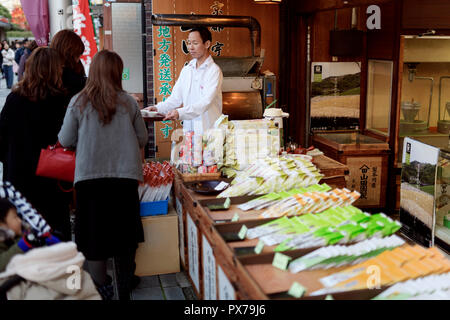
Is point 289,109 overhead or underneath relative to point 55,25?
underneath

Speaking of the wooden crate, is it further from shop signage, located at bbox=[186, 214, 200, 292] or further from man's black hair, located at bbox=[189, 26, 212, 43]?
shop signage, located at bbox=[186, 214, 200, 292]

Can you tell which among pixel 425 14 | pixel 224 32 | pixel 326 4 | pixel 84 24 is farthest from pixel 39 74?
pixel 425 14

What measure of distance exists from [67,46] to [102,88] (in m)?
1.29

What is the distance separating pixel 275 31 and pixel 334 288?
614 centimetres

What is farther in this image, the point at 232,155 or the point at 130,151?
the point at 232,155

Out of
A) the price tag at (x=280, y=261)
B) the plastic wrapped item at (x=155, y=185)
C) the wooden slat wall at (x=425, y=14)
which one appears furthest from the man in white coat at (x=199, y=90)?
the wooden slat wall at (x=425, y=14)

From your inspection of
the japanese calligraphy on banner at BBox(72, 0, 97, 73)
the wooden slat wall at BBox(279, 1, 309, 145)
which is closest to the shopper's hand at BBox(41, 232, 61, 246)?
the japanese calligraphy on banner at BBox(72, 0, 97, 73)

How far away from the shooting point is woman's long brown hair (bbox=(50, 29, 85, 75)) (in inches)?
184

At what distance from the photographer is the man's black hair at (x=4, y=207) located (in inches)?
111

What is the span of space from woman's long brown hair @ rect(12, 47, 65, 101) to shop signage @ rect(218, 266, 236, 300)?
224 centimetres

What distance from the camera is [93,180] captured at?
12.2ft

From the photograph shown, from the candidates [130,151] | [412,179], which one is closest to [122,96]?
[130,151]
